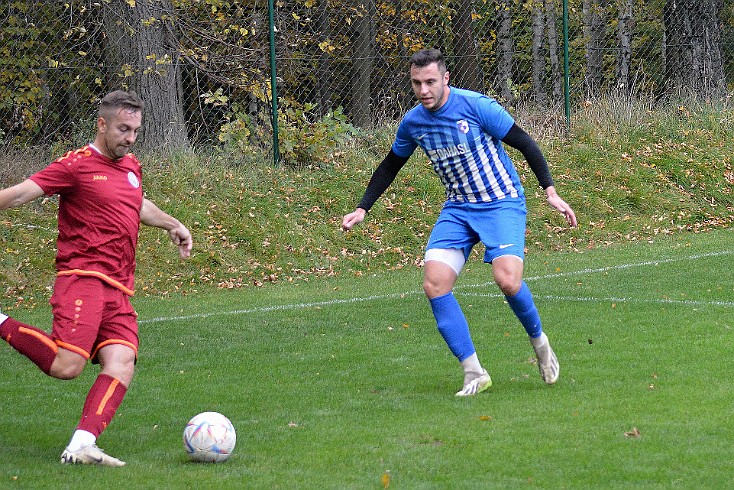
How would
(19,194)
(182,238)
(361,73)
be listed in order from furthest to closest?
(361,73) → (182,238) → (19,194)

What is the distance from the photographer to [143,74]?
15.6 m

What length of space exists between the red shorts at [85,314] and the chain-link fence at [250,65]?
33.2ft

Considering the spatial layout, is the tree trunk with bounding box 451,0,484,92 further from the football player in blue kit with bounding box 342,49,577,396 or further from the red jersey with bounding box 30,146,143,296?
the red jersey with bounding box 30,146,143,296

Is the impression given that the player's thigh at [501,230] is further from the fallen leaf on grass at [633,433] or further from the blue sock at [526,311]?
the fallen leaf on grass at [633,433]

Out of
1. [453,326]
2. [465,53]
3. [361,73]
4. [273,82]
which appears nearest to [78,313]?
[453,326]

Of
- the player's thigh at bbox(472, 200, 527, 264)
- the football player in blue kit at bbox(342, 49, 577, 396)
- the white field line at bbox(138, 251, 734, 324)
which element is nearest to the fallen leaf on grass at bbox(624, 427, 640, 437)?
the football player in blue kit at bbox(342, 49, 577, 396)

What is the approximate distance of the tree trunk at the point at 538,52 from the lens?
19266 mm

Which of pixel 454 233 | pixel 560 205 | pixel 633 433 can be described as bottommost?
pixel 633 433

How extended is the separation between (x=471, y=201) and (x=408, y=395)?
1293 mm

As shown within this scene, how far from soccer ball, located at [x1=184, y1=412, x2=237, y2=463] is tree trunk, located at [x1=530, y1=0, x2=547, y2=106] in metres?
14.2

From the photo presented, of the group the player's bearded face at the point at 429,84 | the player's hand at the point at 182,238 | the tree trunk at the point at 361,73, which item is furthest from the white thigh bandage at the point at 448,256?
the tree trunk at the point at 361,73

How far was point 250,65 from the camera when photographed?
1611 centimetres

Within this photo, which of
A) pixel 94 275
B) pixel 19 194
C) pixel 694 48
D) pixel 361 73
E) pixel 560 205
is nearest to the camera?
pixel 19 194

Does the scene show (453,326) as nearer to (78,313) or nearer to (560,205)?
(560,205)
